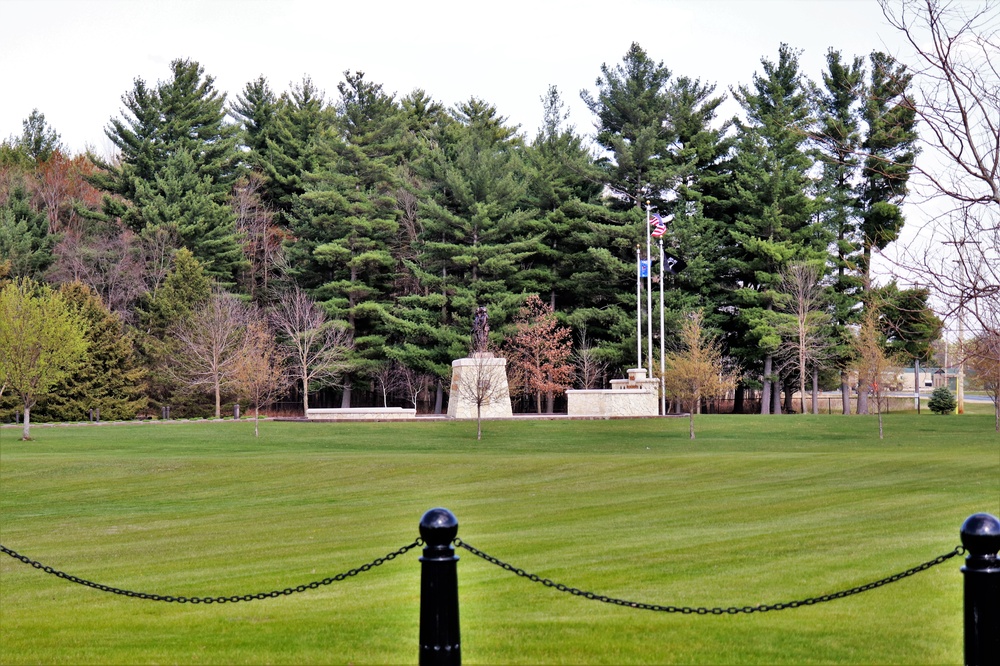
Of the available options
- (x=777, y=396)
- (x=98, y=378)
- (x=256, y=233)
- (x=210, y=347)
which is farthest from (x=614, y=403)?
(x=256, y=233)

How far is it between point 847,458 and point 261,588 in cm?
2161

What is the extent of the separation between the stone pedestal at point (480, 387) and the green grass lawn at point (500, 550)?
13046 mm

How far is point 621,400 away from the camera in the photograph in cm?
4878

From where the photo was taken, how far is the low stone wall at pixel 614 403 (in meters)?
48.5

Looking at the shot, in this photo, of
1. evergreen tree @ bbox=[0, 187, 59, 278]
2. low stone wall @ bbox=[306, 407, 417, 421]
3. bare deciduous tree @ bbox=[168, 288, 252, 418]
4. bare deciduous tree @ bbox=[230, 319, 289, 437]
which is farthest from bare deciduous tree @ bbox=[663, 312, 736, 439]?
evergreen tree @ bbox=[0, 187, 59, 278]

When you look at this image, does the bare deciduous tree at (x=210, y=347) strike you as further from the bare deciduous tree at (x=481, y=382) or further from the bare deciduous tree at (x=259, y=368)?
the bare deciduous tree at (x=481, y=382)

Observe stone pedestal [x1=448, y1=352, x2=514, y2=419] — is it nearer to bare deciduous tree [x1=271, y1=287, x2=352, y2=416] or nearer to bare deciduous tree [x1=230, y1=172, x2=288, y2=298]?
bare deciduous tree [x1=271, y1=287, x2=352, y2=416]

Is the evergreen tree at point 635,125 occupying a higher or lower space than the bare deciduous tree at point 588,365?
higher

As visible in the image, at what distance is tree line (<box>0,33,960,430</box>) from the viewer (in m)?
57.1

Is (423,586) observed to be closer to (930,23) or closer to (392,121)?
(930,23)

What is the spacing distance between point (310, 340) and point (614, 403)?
17.8 metres

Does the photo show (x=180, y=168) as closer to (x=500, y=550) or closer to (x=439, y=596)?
(x=500, y=550)

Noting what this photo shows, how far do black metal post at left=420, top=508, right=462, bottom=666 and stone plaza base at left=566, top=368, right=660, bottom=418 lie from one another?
4361 centimetres

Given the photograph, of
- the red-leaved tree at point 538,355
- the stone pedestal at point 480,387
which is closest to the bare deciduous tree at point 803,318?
the red-leaved tree at point 538,355
